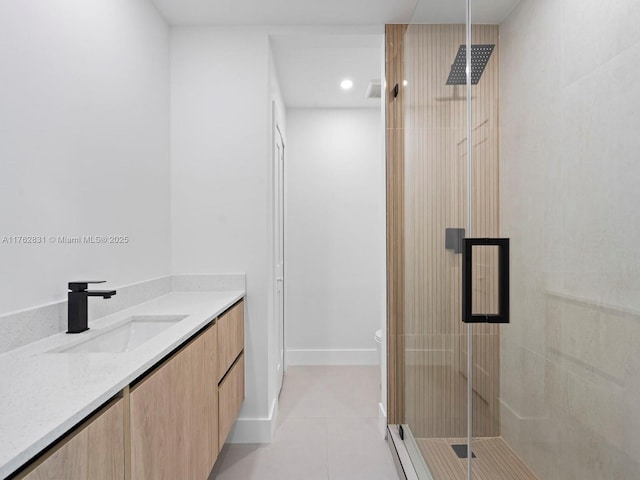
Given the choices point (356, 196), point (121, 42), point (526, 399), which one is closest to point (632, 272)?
point (526, 399)

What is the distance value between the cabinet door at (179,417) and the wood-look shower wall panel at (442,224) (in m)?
0.92

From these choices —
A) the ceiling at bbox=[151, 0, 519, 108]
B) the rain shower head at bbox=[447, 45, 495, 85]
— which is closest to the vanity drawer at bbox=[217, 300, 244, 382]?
the rain shower head at bbox=[447, 45, 495, 85]

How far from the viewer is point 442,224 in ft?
4.88

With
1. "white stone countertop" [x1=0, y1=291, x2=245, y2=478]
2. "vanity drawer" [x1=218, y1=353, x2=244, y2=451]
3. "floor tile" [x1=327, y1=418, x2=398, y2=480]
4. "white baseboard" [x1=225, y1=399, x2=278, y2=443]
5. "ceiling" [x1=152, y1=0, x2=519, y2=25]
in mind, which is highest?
"ceiling" [x1=152, y1=0, x2=519, y2=25]

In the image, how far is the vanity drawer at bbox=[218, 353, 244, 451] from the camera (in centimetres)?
180

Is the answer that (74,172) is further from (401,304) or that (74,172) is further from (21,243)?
(401,304)

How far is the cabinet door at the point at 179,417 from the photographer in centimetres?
98

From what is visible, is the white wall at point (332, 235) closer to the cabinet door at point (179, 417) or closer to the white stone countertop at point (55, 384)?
the cabinet door at point (179, 417)

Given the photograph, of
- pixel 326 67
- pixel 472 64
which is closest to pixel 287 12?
pixel 326 67

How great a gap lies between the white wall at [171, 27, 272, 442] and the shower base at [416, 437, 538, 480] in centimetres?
121

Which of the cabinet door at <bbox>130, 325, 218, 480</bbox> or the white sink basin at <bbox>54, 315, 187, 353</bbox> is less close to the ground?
the white sink basin at <bbox>54, 315, 187, 353</bbox>

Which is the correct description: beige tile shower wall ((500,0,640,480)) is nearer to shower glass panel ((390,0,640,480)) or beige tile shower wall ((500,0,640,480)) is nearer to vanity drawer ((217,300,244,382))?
shower glass panel ((390,0,640,480))

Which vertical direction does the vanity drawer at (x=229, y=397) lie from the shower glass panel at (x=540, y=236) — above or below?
below

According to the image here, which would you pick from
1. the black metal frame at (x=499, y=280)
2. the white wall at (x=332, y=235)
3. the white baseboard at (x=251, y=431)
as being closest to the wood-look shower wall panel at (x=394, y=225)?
the white baseboard at (x=251, y=431)
